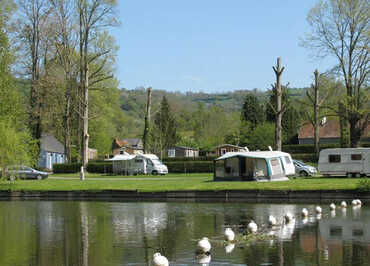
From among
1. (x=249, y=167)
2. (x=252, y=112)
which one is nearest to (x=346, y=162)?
(x=249, y=167)

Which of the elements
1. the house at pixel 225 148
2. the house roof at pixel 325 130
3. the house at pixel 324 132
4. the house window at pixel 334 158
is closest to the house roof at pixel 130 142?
the house at pixel 225 148

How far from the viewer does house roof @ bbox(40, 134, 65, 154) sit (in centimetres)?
7694

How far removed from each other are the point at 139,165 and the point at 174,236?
37.5m

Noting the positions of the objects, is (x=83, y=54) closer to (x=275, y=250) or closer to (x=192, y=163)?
(x=192, y=163)

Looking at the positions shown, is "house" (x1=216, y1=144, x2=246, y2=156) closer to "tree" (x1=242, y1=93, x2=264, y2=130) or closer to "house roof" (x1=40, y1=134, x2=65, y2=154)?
"tree" (x1=242, y1=93, x2=264, y2=130)

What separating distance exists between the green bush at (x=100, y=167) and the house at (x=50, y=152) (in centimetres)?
1615

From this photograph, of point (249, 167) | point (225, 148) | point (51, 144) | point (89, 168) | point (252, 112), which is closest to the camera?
point (249, 167)

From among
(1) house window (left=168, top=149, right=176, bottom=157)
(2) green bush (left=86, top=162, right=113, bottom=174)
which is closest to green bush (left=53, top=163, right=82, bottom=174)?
(2) green bush (left=86, top=162, right=113, bottom=174)

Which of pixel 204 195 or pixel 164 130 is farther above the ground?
pixel 164 130

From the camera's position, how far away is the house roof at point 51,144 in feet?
252

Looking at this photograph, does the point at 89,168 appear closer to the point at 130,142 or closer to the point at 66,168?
the point at 66,168

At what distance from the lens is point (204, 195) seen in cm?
3159

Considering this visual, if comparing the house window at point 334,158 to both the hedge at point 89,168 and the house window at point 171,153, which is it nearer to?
the hedge at point 89,168

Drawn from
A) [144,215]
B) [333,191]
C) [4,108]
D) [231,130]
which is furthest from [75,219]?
[231,130]
